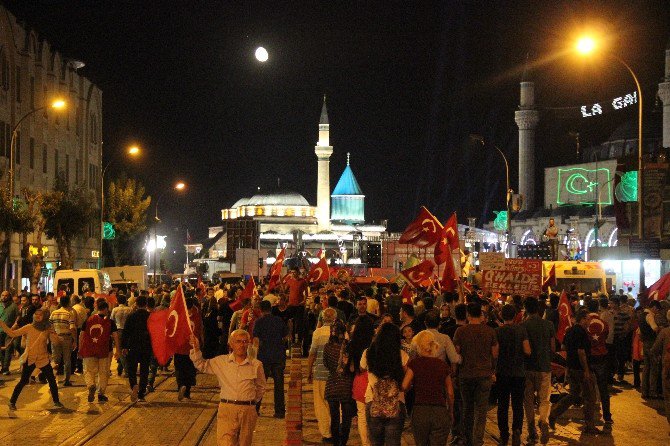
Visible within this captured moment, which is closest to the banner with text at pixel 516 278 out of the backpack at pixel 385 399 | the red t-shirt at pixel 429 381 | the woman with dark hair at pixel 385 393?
the red t-shirt at pixel 429 381

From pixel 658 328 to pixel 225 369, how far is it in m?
9.02

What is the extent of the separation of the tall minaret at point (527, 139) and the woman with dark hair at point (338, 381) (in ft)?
326

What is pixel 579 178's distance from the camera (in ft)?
337

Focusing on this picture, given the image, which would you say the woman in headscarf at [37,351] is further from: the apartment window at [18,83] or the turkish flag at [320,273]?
the apartment window at [18,83]

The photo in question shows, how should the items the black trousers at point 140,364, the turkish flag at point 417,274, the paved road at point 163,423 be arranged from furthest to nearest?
the turkish flag at point 417,274
the black trousers at point 140,364
the paved road at point 163,423

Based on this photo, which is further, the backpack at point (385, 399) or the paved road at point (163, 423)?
the paved road at point (163, 423)

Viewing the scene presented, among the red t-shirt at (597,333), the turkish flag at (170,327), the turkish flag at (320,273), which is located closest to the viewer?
the turkish flag at (170,327)

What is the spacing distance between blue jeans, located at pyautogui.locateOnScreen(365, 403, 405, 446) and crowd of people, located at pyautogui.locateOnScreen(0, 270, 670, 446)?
0.04 ft

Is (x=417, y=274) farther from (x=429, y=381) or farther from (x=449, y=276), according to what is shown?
(x=429, y=381)

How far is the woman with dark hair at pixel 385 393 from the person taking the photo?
28.6 ft

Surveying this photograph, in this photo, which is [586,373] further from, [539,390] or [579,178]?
[579,178]

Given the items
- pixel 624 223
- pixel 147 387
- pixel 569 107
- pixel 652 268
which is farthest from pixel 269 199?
pixel 147 387

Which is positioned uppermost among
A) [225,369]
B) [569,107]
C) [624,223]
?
[569,107]

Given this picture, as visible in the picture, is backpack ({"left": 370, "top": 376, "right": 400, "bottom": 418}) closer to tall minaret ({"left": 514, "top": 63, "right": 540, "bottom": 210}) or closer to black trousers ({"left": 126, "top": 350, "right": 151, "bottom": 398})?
black trousers ({"left": 126, "top": 350, "right": 151, "bottom": 398})
